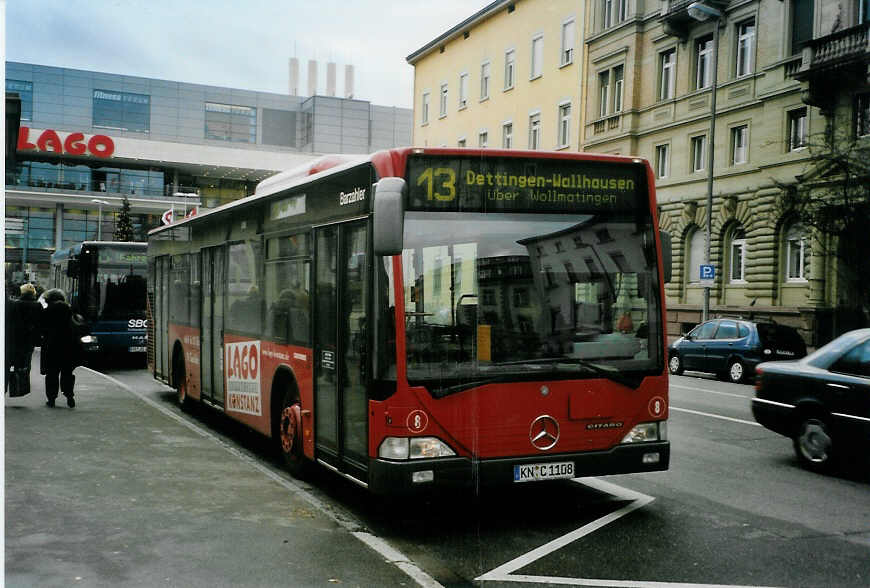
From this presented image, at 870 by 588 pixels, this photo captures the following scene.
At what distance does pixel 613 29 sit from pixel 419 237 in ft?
109

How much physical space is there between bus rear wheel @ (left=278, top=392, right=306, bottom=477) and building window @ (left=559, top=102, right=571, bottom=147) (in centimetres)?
3082

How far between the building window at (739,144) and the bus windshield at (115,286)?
20034 millimetres

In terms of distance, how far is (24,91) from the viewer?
587cm

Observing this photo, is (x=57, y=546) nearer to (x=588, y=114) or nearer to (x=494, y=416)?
(x=494, y=416)

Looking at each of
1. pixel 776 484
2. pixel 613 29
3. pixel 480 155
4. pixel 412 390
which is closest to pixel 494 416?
pixel 412 390

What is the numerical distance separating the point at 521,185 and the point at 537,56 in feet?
105

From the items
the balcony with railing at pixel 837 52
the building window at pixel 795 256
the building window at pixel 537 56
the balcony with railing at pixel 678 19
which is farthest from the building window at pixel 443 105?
the building window at pixel 795 256

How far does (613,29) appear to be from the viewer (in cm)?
3725

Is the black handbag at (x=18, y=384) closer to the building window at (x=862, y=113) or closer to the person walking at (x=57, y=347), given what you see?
the person walking at (x=57, y=347)

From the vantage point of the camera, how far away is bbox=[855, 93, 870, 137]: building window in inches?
1043

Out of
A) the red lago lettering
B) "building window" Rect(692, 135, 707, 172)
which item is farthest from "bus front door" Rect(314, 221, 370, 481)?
"building window" Rect(692, 135, 707, 172)

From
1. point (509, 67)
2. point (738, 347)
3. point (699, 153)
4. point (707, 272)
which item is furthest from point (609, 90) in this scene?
point (738, 347)

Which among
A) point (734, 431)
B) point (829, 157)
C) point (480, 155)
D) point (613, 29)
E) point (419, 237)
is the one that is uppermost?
point (613, 29)

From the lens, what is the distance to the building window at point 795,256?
28.3 meters
